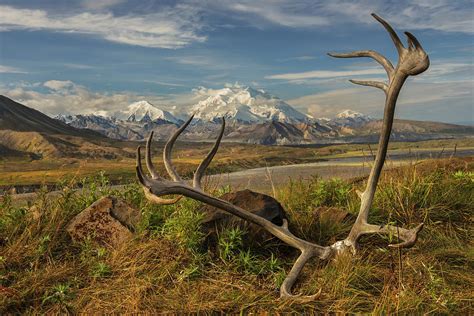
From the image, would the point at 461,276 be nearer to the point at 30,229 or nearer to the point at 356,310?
the point at 356,310

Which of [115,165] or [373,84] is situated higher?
[373,84]

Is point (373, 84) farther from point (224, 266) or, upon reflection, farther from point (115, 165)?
point (115, 165)

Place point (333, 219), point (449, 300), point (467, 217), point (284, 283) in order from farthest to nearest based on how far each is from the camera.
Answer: point (467, 217)
point (333, 219)
point (284, 283)
point (449, 300)

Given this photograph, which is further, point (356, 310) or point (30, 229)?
point (30, 229)

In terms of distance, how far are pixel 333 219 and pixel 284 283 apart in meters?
2.10

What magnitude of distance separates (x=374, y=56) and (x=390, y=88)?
1.92ft

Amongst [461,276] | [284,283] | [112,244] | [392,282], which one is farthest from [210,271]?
[461,276]

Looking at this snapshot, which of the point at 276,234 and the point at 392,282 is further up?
the point at 276,234

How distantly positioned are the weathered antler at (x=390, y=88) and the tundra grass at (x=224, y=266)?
12.1 inches

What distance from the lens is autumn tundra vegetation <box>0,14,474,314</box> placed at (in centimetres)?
492

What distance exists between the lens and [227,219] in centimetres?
627

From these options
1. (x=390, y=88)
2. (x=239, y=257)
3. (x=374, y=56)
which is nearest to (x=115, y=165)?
(x=239, y=257)

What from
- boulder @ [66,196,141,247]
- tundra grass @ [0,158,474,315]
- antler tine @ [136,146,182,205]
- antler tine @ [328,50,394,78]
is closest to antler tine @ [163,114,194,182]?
tundra grass @ [0,158,474,315]

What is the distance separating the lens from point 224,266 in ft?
18.7
